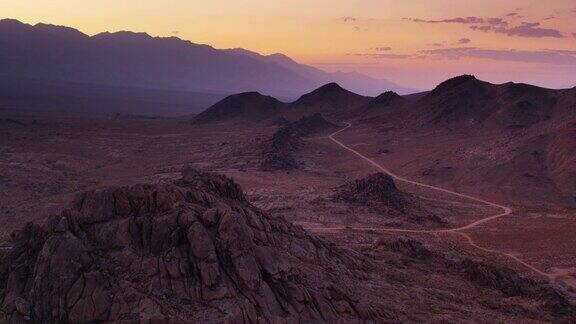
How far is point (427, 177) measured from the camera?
5475 centimetres

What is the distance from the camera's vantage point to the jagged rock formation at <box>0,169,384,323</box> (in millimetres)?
13844

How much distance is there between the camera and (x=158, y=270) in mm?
14922

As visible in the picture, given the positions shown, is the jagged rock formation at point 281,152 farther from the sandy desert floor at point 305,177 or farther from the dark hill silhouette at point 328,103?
the dark hill silhouette at point 328,103

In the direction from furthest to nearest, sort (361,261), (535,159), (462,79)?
(462,79) < (535,159) < (361,261)

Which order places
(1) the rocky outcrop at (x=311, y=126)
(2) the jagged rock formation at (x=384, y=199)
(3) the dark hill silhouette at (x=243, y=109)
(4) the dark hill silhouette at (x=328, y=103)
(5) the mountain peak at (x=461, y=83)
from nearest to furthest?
(2) the jagged rock formation at (x=384, y=199) → (1) the rocky outcrop at (x=311, y=126) → (5) the mountain peak at (x=461, y=83) → (3) the dark hill silhouette at (x=243, y=109) → (4) the dark hill silhouette at (x=328, y=103)

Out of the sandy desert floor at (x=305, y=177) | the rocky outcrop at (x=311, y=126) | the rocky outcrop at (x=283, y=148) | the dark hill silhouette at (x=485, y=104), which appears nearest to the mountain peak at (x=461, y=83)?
the dark hill silhouette at (x=485, y=104)

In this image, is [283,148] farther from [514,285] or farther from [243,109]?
[243,109]

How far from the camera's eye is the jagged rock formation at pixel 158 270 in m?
13.8

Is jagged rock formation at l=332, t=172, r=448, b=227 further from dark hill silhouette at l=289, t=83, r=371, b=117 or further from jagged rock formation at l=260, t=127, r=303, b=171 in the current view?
dark hill silhouette at l=289, t=83, r=371, b=117

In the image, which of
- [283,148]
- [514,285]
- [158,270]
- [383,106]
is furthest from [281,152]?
[158,270]

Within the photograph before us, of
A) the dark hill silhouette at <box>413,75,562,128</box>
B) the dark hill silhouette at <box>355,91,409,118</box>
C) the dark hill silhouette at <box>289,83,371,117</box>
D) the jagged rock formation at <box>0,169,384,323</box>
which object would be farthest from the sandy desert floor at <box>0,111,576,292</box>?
the dark hill silhouette at <box>289,83,371,117</box>

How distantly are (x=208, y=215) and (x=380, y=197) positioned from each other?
26.0 m

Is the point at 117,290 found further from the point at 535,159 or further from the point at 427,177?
the point at 535,159

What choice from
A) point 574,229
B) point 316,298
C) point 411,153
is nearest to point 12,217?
point 316,298
